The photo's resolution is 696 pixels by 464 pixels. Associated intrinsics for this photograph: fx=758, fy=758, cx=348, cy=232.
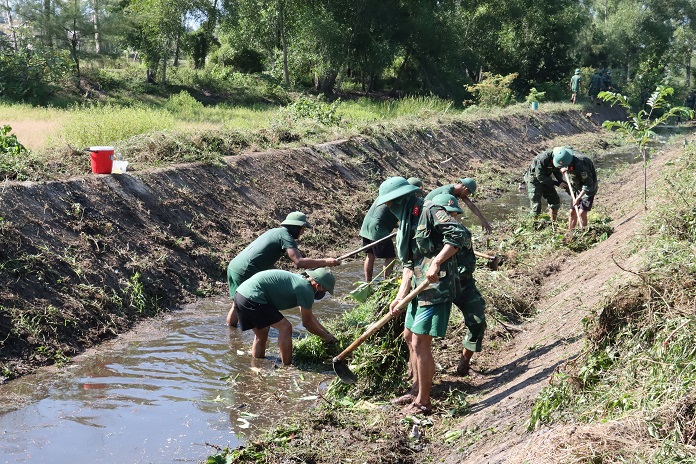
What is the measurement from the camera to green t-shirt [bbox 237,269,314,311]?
7.92 meters

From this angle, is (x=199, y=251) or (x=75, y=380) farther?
(x=199, y=251)

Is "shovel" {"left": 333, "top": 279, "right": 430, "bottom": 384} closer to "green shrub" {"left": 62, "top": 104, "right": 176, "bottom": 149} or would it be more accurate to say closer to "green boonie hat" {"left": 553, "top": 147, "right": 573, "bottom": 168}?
"green boonie hat" {"left": 553, "top": 147, "right": 573, "bottom": 168}

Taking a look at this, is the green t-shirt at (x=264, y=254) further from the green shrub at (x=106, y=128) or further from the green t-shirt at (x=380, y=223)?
the green shrub at (x=106, y=128)

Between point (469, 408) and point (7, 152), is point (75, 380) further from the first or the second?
point (7, 152)

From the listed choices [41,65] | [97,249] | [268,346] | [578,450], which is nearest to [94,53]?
[41,65]

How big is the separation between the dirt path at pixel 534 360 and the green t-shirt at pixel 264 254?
265 centimetres

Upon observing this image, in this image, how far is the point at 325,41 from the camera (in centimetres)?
3141

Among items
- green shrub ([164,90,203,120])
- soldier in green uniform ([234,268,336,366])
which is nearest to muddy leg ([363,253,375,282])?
soldier in green uniform ([234,268,336,366])

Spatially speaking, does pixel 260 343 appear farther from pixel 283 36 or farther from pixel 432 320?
pixel 283 36

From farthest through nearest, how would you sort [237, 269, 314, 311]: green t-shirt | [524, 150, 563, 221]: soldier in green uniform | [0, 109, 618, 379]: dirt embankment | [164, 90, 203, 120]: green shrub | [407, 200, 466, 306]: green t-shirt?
[164, 90, 203, 120]: green shrub < [524, 150, 563, 221]: soldier in green uniform < [0, 109, 618, 379]: dirt embankment < [237, 269, 314, 311]: green t-shirt < [407, 200, 466, 306]: green t-shirt

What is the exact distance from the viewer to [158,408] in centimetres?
707

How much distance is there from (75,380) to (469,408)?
399 cm

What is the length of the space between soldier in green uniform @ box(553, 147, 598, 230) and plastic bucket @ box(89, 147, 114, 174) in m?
6.79

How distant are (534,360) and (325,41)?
2629cm
